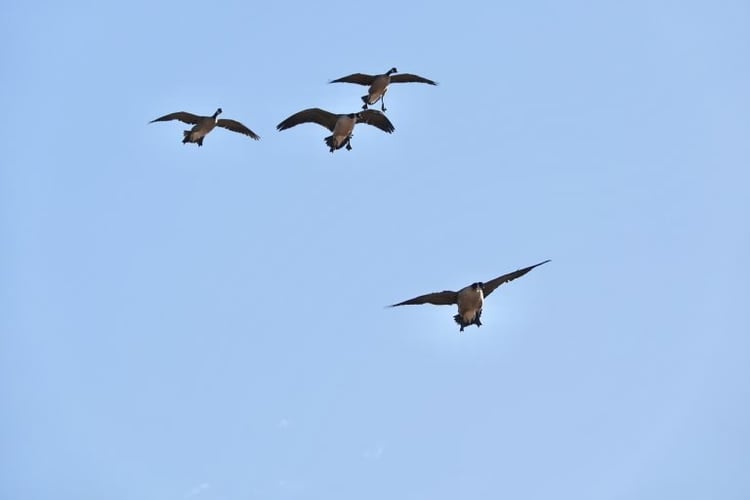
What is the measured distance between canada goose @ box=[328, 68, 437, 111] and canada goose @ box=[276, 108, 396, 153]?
2.04 ft

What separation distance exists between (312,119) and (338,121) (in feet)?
4.93

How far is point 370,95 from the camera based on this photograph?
43.9 metres

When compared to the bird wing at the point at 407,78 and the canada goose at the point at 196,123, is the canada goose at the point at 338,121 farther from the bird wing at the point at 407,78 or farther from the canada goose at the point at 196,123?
the canada goose at the point at 196,123

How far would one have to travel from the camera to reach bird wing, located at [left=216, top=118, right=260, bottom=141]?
47.1 metres

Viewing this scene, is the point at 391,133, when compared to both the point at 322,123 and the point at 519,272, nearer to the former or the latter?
the point at 322,123

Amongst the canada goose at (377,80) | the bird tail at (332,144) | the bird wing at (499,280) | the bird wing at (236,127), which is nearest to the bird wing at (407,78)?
the canada goose at (377,80)

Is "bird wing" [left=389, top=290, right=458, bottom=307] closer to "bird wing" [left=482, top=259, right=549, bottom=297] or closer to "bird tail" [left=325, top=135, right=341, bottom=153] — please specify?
"bird wing" [left=482, top=259, right=549, bottom=297]

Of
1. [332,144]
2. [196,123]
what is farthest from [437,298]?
[196,123]

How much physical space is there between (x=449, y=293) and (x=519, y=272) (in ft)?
7.35

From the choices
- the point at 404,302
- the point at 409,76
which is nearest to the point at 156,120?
the point at 409,76

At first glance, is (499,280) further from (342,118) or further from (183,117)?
(183,117)

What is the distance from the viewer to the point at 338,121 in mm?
43469

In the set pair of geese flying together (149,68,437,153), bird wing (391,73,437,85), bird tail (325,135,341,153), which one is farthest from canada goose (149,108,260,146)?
bird wing (391,73,437,85)

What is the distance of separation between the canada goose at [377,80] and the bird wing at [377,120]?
518 millimetres
